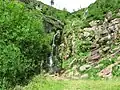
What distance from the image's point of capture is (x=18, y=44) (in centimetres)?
4991

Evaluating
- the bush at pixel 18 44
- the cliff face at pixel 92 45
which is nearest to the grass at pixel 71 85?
the bush at pixel 18 44

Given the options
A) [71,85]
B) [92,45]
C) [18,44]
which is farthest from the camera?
[92,45]

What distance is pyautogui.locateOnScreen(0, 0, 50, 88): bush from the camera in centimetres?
4256

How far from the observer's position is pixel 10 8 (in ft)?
177

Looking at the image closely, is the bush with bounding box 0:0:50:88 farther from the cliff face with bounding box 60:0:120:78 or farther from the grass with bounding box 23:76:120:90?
the grass with bounding box 23:76:120:90

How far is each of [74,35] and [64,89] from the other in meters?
45.9

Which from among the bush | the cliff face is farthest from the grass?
the cliff face

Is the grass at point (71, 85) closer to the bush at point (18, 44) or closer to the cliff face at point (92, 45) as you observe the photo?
the bush at point (18, 44)

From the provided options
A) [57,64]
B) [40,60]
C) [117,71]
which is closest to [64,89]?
[117,71]

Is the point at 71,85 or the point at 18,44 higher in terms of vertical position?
the point at 18,44

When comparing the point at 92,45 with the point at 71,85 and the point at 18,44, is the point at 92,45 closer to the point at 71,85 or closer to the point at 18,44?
the point at 18,44

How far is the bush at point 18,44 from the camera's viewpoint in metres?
42.6

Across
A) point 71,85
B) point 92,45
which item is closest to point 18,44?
point 92,45

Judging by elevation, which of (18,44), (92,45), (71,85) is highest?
(92,45)
